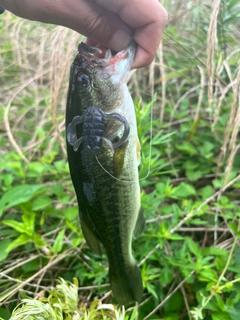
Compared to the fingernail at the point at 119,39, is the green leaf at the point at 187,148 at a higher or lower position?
lower

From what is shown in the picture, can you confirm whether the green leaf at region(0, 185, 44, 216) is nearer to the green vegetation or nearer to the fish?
the green vegetation

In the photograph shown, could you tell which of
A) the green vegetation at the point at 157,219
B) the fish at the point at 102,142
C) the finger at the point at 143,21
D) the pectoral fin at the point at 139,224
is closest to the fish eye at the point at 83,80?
the fish at the point at 102,142

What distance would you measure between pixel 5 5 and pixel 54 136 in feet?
3.48

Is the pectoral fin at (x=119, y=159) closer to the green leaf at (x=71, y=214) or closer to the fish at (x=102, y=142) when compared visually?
the fish at (x=102, y=142)

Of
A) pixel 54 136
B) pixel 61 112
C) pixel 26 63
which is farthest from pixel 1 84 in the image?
pixel 54 136

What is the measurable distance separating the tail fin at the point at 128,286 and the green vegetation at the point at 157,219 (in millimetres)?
93

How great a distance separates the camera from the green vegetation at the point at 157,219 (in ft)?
4.70

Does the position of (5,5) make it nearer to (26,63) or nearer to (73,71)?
(73,71)

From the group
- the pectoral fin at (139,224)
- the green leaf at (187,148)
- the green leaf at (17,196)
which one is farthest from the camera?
the green leaf at (187,148)

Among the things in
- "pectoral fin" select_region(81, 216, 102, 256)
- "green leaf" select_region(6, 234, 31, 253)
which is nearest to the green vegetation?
"green leaf" select_region(6, 234, 31, 253)

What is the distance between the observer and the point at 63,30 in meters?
2.27

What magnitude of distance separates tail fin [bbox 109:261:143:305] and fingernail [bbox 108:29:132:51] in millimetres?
925

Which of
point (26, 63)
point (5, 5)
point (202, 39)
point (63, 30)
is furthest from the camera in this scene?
point (26, 63)

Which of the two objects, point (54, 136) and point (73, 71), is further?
point (54, 136)
